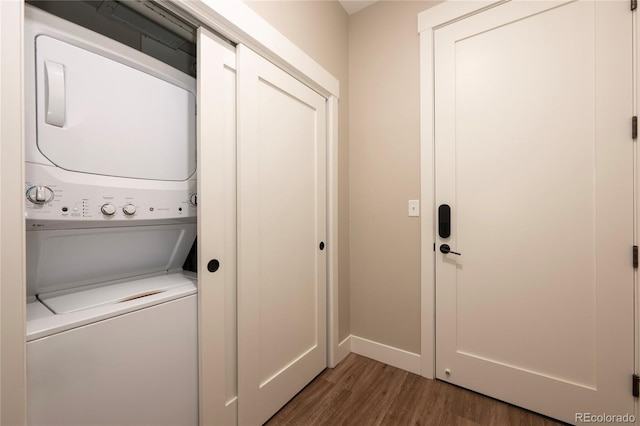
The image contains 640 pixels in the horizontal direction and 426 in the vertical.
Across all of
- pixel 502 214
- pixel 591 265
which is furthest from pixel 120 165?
pixel 591 265

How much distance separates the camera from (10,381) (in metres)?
0.71

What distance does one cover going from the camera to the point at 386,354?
6.66 ft

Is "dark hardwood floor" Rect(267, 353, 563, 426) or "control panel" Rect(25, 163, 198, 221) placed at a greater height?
"control panel" Rect(25, 163, 198, 221)

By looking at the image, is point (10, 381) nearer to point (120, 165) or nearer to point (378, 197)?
point (120, 165)

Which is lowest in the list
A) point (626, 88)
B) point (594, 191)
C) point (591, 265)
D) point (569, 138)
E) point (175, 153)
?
point (591, 265)

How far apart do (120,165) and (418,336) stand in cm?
201

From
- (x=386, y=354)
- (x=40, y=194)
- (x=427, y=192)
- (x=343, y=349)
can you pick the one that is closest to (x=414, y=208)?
(x=427, y=192)

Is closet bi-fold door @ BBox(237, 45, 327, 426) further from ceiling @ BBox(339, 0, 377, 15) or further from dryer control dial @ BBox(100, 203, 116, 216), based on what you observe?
ceiling @ BBox(339, 0, 377, 15)

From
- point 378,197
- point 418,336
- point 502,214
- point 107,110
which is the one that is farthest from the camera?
point 378,197

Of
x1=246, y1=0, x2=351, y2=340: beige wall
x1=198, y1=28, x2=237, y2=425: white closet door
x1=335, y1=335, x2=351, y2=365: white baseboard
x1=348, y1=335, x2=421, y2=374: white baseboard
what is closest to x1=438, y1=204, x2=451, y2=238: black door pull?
x1=246, y1=0, x2=351, y2=340: beige wall

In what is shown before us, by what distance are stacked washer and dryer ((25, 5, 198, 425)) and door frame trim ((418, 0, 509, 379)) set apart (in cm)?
143

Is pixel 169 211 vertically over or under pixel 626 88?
under

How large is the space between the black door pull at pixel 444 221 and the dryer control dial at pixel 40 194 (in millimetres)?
1896

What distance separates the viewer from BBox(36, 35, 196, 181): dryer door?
2.90ft
